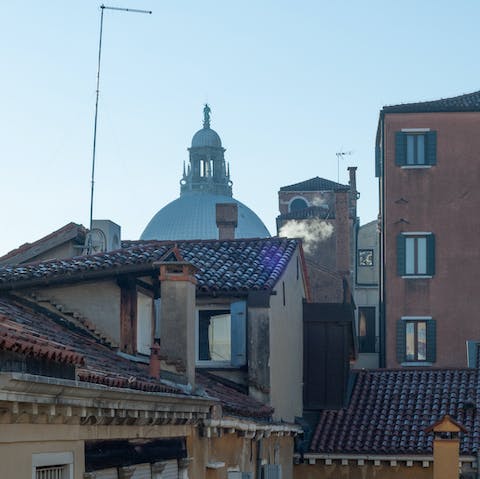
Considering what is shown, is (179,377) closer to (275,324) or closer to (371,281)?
(275,324)

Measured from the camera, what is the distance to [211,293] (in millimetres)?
25484

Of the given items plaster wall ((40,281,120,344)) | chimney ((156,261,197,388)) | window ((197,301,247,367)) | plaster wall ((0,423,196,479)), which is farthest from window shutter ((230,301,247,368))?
plaster wall ((0,423,196,479))

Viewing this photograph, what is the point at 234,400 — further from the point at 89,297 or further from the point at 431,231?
the point at 431,231

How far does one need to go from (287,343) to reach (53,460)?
17.0 m

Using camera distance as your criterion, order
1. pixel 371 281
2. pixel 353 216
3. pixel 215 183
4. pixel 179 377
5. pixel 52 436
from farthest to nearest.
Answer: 1. pixel 215 183
2. pixel 353 216
3. pixel 371 281
4. pixel 179 377
5. pixel 52 436

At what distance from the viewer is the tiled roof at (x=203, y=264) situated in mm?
19609

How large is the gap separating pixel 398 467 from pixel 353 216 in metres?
38.0

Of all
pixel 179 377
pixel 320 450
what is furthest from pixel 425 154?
pixel 179 377

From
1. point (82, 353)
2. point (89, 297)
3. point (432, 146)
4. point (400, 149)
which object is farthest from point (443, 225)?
point (82, 353)

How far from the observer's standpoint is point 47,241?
25.0 m

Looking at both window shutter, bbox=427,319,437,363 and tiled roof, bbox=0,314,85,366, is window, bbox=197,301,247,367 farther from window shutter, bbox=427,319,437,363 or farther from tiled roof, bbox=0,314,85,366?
window shutter, bbox=427,319,437,363

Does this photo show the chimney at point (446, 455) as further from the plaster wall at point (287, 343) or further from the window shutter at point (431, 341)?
the window shutter at point (431, 341)

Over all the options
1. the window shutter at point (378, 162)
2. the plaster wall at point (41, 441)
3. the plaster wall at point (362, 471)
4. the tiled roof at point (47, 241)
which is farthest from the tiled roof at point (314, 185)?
the plaster wall at point (41, 441)

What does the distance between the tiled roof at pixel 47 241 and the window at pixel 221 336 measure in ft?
9.25
